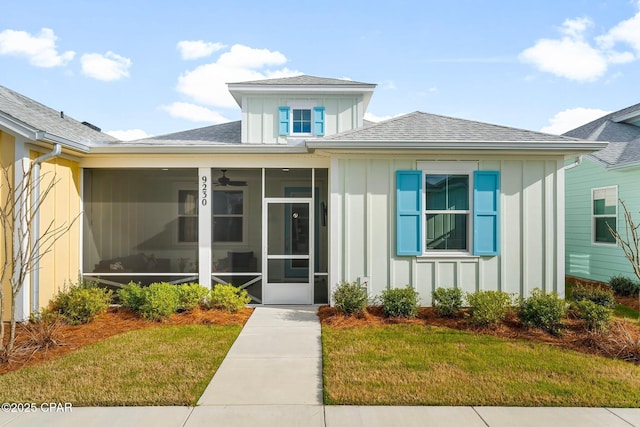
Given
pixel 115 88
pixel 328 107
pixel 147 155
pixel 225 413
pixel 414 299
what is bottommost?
pixel 225 413

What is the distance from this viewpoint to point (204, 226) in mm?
7754

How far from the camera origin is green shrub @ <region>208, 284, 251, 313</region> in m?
7.15

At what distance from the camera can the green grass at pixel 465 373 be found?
3816mm

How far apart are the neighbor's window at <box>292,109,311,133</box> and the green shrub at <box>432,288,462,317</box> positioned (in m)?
6.32

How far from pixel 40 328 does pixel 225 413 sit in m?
3.66

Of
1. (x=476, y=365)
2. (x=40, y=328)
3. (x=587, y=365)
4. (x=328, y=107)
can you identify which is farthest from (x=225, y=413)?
(x=328, y=107)

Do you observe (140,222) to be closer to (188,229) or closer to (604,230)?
(188,229)

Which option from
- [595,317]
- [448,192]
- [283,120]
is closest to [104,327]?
[448,192]

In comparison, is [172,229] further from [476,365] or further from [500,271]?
[500,271]

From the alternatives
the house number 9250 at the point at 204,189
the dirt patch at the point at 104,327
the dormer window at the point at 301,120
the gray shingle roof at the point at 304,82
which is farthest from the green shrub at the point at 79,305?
the gray shingle roof at the point at 304,82

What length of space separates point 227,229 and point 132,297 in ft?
7.04

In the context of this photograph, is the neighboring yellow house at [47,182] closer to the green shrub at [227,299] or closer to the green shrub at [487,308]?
the green shrub at [227,299]

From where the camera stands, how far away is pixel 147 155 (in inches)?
303

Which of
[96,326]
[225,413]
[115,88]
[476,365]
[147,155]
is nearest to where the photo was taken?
[225,413]
